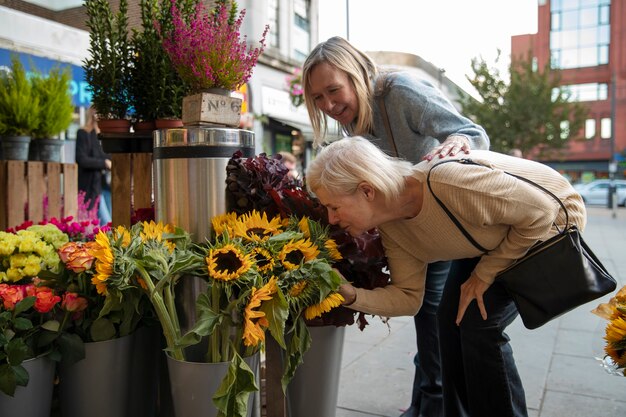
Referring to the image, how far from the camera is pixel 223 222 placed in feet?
6.68

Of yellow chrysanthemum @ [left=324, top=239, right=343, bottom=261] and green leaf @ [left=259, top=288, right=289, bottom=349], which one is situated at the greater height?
yellow chrysanthemum @ [left=324, top=239, right=343, bottom=261]

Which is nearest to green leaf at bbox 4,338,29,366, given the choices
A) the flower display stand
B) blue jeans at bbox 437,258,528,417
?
the flower display stand

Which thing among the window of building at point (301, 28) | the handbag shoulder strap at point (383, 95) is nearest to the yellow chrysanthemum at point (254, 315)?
the handbag shoulder strap at point (383, 95)

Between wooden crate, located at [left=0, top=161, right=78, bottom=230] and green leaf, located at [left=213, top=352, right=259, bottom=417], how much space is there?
2511mm

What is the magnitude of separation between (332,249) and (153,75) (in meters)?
1.32

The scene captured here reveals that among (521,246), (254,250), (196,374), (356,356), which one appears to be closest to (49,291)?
(196,374)

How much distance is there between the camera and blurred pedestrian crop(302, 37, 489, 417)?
7.62ft

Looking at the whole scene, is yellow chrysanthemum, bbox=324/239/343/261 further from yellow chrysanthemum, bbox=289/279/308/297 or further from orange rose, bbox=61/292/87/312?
orange rose, bbox=61/292/87/312

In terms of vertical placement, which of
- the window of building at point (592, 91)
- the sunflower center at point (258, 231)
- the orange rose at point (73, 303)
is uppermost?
the window of building at point (592, 91)

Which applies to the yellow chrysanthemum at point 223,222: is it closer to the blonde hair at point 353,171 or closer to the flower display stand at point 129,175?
the blonde hair at point 353,171

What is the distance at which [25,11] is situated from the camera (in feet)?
16.9

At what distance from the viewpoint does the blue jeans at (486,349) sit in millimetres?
2031

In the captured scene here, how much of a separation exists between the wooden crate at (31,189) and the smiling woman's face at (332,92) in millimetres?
2098

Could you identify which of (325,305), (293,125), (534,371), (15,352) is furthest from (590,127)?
(15,352)
